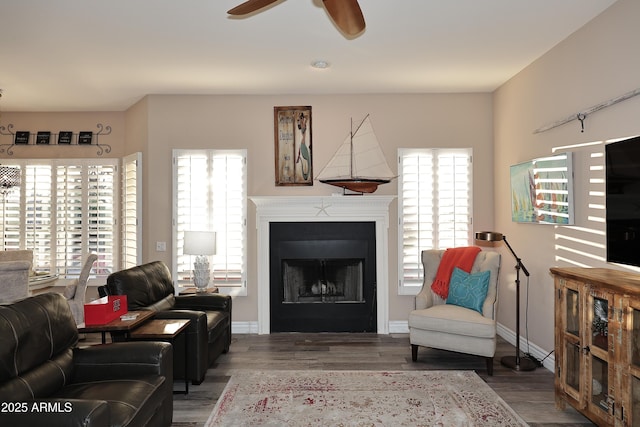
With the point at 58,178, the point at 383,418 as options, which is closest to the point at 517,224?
the point at 383,418

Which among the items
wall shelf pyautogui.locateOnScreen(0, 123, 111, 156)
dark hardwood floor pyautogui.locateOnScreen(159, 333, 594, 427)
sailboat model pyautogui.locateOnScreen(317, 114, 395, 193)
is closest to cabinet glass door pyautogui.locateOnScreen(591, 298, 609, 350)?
dark hardwood floor pyautogui.locateOnScreen(159, 333, 594, 427)

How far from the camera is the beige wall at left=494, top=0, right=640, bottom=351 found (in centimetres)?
335

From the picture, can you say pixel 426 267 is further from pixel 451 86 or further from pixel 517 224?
pixel 451 86

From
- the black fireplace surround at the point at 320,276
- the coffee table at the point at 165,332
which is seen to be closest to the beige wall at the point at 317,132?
the black fireplace surround at the point at 320,276

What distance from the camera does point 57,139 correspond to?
21.2ft

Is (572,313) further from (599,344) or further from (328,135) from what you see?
(328,135)

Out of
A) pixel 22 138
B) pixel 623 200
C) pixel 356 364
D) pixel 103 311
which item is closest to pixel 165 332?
pixel 103 311

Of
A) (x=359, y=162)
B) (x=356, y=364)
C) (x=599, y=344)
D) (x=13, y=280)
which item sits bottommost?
(x=356, y=364)

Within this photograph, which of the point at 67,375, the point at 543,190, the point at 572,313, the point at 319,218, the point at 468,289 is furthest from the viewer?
the point at 319,218

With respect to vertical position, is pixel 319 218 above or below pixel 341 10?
below

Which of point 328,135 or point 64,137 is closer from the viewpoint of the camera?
point 328,135

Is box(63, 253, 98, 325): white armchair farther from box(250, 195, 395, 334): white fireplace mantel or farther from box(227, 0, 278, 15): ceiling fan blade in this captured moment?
box(227, 0, 278, 15): ceiling fan blade

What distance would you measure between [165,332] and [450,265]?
3.09 m

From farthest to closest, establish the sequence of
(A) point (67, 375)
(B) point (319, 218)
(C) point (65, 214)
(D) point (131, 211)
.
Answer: (C) point (65, 214), (D) point (131, 211), (B) point (319, 218), (A) point (67, 375)
